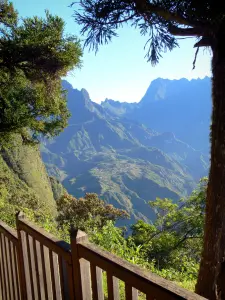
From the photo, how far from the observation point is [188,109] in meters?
158

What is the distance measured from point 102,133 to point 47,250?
137m

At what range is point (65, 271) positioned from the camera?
1616 millimetres

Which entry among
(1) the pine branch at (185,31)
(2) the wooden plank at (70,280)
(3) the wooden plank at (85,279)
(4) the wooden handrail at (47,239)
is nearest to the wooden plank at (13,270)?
(4) the wooden handrail at (47,239)

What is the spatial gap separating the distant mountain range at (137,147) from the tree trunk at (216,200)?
194 ft

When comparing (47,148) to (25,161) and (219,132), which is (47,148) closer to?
(25,161)

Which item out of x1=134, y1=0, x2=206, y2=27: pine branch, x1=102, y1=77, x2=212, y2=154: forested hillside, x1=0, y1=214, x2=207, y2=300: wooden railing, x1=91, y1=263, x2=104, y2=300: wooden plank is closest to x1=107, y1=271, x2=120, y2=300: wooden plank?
x1=0, y1=214, x2=207, y2=300: wooden railing

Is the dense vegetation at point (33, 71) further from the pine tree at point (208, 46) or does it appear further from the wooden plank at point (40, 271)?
the wooden plank at point (40, 271)

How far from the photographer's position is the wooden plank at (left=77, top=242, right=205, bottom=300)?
96cm

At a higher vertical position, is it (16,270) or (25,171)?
(16,270)

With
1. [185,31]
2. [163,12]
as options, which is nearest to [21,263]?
[163,12]

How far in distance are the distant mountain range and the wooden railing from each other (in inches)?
2360

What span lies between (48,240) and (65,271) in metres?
0.20

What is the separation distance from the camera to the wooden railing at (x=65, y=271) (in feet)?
3.55

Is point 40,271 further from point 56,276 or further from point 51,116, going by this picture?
point 51,116
